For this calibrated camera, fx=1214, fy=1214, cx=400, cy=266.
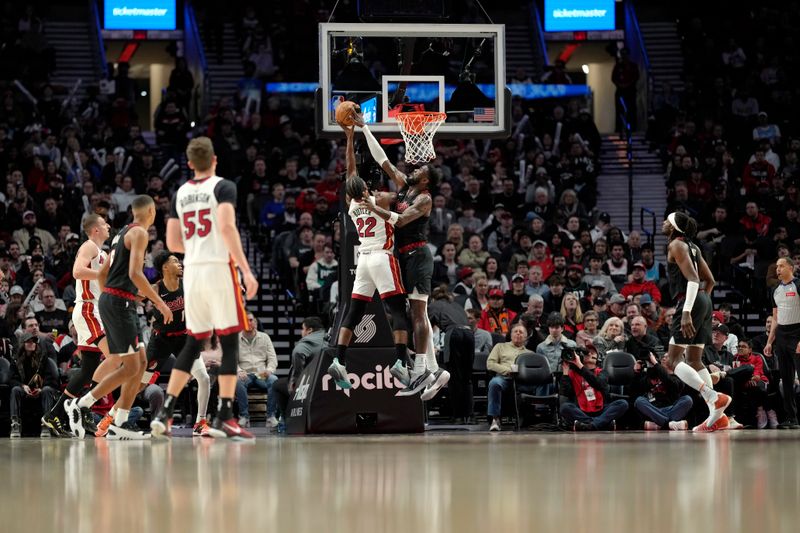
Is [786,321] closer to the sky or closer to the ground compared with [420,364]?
closer to the sky

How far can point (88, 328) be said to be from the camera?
11.1 meters

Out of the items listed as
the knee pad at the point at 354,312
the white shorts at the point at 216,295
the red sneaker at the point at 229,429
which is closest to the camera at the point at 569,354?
the knee pad at the point at 354,312

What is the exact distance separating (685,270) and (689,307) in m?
0.37

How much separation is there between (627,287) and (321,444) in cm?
915

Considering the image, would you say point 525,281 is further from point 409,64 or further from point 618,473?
point 618,473

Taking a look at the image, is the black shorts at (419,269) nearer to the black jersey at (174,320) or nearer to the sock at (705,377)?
the black jersey at (174,320)

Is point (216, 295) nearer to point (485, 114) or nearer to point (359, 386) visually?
point (359, 386)

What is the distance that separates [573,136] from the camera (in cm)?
2402

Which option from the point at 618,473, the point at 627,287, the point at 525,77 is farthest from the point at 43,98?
the point at 618,473

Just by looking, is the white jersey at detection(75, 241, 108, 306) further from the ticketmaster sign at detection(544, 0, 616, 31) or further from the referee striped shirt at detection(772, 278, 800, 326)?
the ticketmaster sign at detection(544, 0, 616, 31)

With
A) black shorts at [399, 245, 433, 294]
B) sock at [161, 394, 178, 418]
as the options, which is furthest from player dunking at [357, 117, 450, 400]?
sock at [161, 394, 178, 418]

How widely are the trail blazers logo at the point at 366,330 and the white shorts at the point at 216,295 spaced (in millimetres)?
4125

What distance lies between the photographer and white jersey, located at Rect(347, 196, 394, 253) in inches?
428

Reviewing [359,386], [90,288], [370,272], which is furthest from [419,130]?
[90,288]
